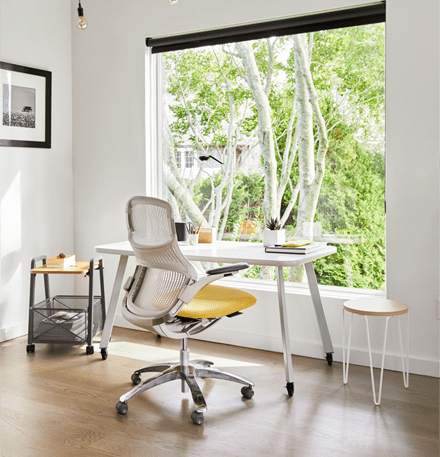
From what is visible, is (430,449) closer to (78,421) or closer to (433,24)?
(78,421)

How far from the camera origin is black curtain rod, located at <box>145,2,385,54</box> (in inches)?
129

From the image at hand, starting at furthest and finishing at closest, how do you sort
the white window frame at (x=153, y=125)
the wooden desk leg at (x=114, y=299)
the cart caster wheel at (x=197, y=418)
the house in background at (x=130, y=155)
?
the white window frame at (x=153, y=125) → the wooden desk leg at (x=114, y=299) → the house in background at (x=130, y=155) → the cart caster wheel at (x=197, y=418)

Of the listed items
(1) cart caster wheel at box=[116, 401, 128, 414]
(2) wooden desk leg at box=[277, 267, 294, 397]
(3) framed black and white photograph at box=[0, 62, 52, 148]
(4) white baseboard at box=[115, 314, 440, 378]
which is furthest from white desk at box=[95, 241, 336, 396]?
(3) framed black and white photograph at box=[0, 62, 52, 148]

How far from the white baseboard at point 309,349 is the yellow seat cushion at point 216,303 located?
2.61 feet

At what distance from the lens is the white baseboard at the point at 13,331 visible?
3.85 metres

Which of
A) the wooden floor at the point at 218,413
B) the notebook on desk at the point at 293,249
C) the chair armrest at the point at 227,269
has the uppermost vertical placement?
the notebook on desk at the point at 293,249

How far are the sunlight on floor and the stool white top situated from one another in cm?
80

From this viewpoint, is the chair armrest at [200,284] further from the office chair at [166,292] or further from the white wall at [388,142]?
the white wall at [388,142]

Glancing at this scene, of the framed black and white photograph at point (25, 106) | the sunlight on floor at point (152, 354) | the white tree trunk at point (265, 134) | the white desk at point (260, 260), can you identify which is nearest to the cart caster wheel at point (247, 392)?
the white desk at point (260, 260)

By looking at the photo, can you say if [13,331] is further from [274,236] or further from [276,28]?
[276,28]

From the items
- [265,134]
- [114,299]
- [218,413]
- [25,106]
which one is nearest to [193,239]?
[114,299]

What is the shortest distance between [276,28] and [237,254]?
5.04 ft

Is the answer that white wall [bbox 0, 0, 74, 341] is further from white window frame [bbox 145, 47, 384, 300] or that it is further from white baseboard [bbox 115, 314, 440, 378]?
white baseboard [bbox 115, 314, 440, 378]

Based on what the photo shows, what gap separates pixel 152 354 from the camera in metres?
3.56
